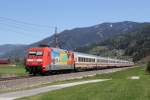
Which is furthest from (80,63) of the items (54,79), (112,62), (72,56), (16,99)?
(16,99)

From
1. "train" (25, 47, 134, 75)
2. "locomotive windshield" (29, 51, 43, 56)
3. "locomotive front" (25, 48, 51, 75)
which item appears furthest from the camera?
"locomotive windshield" (29, 51, 43, 56)

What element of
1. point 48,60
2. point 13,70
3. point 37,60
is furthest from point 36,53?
point 13,70

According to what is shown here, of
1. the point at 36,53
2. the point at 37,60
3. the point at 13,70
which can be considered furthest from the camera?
the point at 13,70

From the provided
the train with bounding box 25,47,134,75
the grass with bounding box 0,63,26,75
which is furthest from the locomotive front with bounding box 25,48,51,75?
the grass with bounding box 0,63,26,75

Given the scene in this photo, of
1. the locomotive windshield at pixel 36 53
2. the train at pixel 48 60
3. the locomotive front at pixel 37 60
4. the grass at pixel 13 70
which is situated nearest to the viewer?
the locomotive front at pixel 37 60

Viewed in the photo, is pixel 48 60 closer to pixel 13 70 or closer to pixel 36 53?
pixel 36 53

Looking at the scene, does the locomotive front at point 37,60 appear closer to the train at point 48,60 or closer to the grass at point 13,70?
the train at point 48,60

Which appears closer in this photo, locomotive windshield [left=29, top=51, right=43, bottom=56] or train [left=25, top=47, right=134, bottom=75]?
train [left=25, top=47, right=134, bottom=75]

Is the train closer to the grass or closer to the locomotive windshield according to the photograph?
the locomotive windshield

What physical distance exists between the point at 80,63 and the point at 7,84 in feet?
143

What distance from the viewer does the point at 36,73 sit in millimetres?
57344

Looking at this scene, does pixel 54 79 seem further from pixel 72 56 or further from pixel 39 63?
pixel 72 56

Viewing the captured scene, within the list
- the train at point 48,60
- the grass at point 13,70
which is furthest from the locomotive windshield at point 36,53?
the grass at point 13,70

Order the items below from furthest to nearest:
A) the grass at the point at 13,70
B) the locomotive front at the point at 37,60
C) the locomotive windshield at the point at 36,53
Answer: the grass at the point at 13,70 < the locomotive windshield at the point at 36,53 < the locomotive front at the point at 37,60
